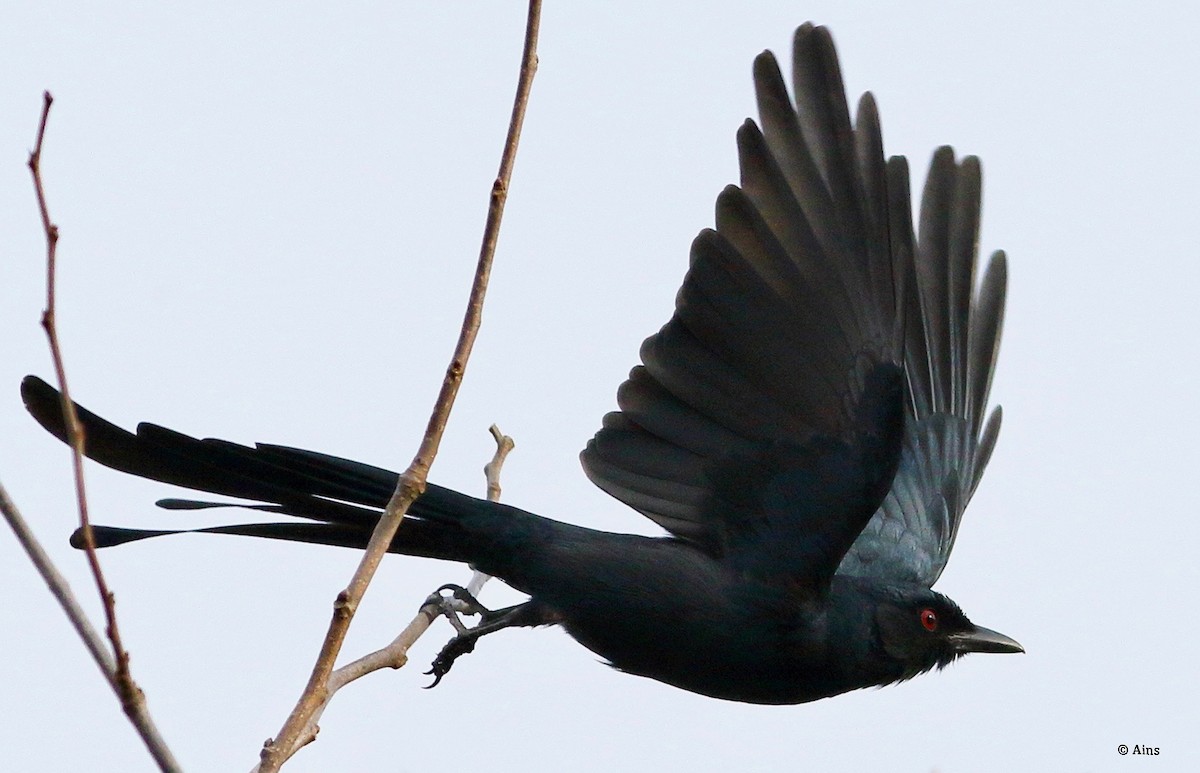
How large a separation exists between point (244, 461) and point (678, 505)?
5.06 feet

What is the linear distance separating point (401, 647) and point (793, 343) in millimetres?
1818

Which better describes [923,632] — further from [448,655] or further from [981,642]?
[448,655]

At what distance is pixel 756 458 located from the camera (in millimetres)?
5324

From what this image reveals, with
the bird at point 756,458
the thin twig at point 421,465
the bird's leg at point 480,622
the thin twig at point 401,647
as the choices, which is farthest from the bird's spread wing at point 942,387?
the thin twig at point 421,465

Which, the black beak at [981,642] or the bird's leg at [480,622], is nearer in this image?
the bird's leg at [480,622]

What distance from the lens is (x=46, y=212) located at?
94.9 inches

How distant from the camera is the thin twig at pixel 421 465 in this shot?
8.57 ft

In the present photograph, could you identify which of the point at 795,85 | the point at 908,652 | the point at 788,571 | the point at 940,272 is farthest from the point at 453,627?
the point at 940,272

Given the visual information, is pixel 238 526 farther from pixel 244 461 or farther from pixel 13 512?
pixel 13 512

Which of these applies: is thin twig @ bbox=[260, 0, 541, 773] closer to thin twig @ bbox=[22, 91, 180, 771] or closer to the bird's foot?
thin twig @ bbox=[22, 91, 180, 771]

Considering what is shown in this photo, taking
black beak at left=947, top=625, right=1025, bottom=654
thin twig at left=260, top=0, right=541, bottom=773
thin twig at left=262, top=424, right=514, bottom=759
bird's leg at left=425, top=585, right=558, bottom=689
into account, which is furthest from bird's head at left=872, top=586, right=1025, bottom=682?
thin twig at left=260, top=0, right=541, bottom=773

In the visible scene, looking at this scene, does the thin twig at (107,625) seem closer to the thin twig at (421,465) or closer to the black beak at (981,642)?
the thin twig at (421,465)

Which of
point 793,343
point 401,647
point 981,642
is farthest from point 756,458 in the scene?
point 401,647

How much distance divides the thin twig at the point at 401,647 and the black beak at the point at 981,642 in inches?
73.0
